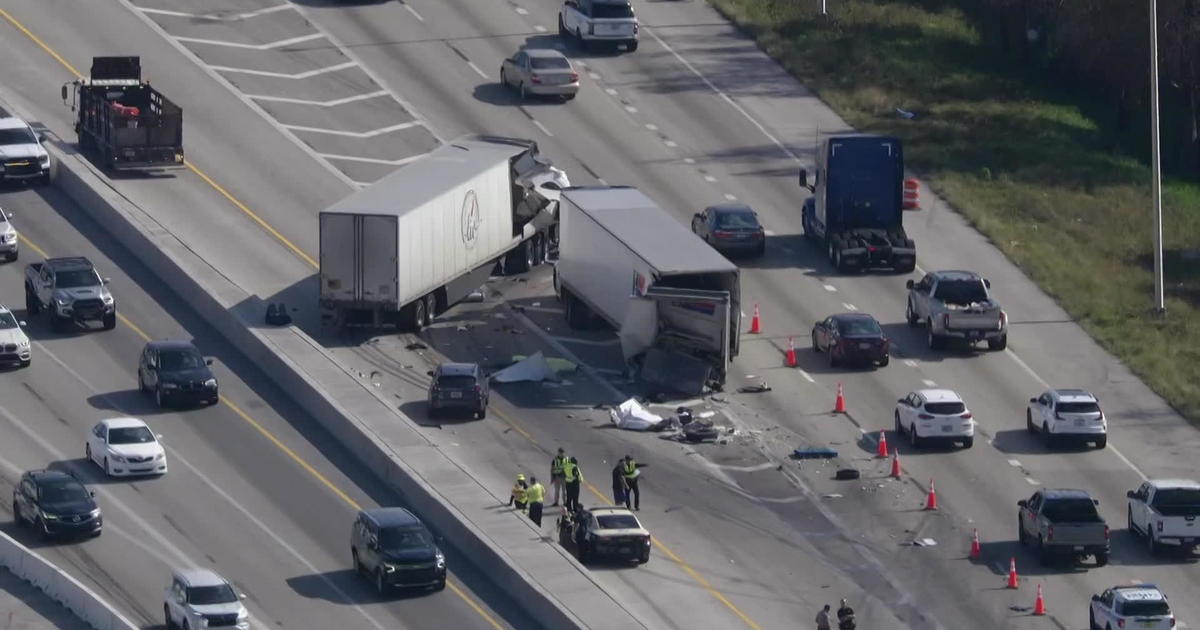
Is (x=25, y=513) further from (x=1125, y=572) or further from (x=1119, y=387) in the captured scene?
(x=1119, y=387)

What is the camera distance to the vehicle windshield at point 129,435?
6266 centimetres

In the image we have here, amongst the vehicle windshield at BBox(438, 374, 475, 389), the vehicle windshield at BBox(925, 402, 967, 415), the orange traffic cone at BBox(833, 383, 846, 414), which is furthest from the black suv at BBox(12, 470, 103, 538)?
the vehicle windshield at BBox(925, 402, 967, 415)

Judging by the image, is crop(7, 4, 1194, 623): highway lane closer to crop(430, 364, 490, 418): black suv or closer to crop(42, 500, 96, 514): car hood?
crop(430, 364, 490, 418): black suv

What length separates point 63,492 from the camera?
58688mm

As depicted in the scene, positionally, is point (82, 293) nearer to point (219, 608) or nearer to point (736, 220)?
point (736, 220)

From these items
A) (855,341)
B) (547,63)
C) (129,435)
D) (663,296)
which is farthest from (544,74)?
(129,435)

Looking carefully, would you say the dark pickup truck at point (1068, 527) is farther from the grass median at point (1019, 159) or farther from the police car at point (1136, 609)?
the grass median at point (1019, 159)

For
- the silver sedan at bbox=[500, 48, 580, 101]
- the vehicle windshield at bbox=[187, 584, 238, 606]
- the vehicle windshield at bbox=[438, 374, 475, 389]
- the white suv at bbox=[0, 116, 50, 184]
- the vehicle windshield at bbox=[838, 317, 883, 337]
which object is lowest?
the vehicle windshield at bbox=[187, 584, 238, 606]

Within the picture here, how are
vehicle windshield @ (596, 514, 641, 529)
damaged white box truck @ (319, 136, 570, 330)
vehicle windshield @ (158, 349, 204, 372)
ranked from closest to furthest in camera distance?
1. vehicle windshield @ (596, 514, 641, 529)
2. vehicle windshield @ (158, 349, 204, 372)
3. damaged white box truck @ (319, 136, 570, 330)

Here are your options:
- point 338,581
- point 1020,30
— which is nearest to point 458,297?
point 338,581

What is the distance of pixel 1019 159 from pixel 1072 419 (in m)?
25.6

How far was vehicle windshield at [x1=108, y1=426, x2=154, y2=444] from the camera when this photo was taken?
62.7 meters

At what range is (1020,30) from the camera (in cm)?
10312

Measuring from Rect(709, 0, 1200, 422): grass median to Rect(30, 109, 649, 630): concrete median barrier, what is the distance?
67.8 ft
